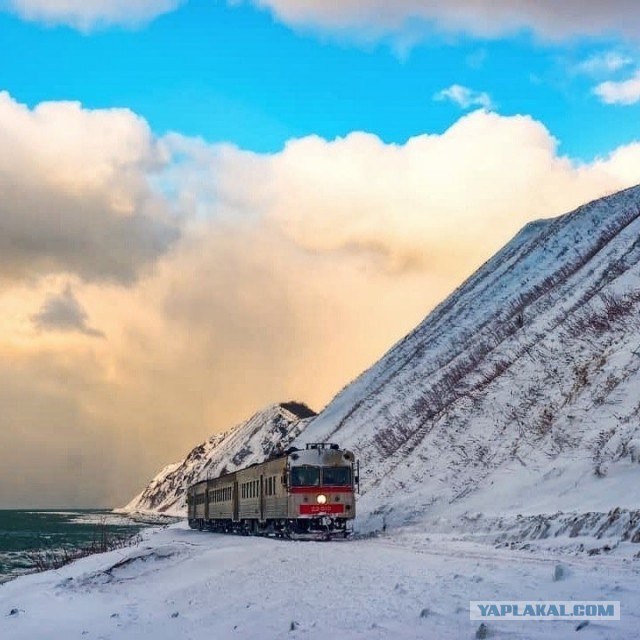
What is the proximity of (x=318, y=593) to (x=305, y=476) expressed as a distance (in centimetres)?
1744

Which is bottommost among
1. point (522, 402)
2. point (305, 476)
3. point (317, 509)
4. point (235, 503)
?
point (317, 509)

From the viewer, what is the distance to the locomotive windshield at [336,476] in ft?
111

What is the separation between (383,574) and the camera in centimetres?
1702

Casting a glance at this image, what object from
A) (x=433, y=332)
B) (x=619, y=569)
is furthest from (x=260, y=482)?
(x=433, y=332)

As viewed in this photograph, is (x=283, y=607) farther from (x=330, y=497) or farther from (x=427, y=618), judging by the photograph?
(x=330, y=497)

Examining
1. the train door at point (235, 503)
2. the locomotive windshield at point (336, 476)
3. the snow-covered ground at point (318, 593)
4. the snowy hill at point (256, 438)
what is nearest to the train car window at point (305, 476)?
the locomotive windshield at point (336, 476)

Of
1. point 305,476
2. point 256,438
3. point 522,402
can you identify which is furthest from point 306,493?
point 256,438

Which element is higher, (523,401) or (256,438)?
(256,438)

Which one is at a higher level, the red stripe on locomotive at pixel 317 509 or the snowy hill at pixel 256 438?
the snowy hill at pixel 256 438

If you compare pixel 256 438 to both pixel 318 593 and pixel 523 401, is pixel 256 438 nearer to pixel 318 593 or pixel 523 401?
pixel 523 401

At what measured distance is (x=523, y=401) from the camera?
43250 millimetres

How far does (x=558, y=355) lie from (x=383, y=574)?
3132 cm

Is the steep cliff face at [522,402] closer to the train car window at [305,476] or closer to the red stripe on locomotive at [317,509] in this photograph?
the red stripe on locomotive at [317,509]

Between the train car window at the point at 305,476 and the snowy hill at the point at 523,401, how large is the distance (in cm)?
481
